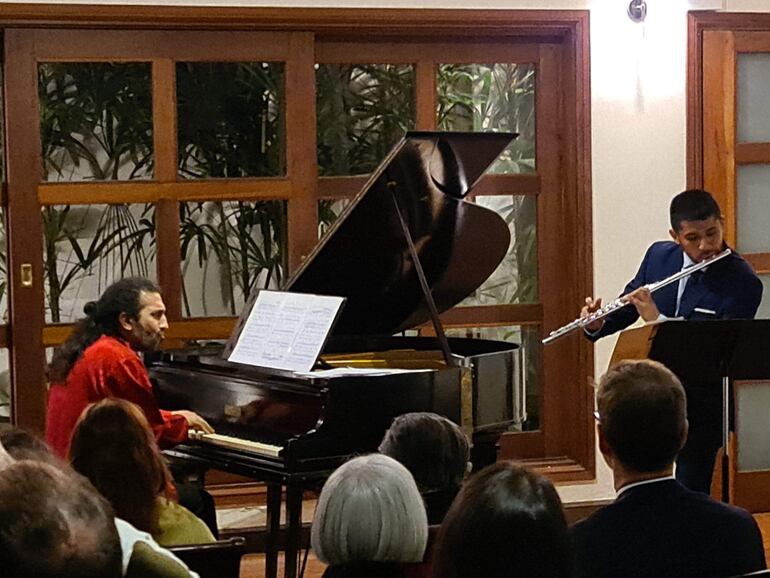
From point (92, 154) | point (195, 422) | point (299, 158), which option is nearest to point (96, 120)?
point (92, 154)

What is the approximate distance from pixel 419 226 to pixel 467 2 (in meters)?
1.26

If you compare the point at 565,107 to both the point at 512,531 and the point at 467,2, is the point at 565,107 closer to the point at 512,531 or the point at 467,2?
the point at 467,2

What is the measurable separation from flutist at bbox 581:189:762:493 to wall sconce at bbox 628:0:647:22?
1.19 m

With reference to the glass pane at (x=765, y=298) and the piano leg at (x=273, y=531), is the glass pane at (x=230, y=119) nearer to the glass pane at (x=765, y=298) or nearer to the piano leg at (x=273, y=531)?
the piano leg at (x=273, y=531)

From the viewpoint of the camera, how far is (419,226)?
429 centimetres

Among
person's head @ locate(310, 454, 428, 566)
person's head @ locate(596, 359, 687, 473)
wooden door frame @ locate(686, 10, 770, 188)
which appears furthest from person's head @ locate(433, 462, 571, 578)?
wooden door frame @ locate(686, 10, 770, 188)

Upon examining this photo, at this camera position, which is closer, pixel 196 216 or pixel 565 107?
pixel 196 216

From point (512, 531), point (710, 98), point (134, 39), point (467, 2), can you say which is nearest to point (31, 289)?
point (134, 39)

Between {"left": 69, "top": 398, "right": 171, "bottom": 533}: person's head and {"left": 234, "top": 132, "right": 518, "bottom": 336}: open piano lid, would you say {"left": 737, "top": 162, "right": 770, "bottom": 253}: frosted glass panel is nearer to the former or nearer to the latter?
{"left": 234, "top": 132, "right": 518, "bottom": 336}: open piano lid

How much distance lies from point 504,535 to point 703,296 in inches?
107

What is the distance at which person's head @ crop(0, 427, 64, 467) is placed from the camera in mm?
Result: 2336

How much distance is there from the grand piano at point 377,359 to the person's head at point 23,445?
118 cm

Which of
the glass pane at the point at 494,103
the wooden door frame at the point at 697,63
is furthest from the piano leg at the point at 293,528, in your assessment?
the wooden door frame at the point at 697,63

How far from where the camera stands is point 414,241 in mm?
4328
